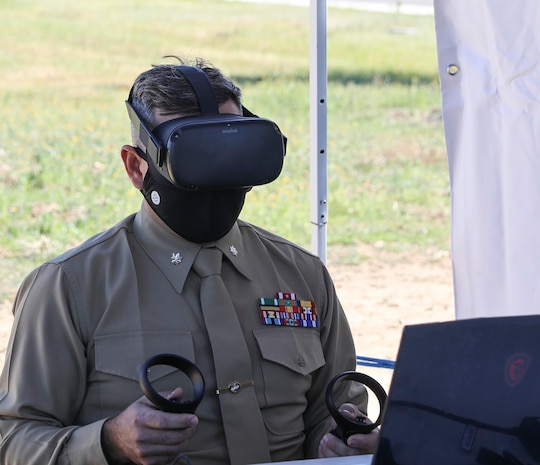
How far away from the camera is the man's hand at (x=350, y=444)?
1993 millimetres

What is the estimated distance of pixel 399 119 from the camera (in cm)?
1229

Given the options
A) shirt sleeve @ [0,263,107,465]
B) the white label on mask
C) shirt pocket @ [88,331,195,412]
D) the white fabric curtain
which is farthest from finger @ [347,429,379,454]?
the white fabric curtain

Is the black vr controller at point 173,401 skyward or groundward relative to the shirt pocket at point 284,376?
skyward

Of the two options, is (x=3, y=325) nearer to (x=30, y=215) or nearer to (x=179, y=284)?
(x=30, y=215)

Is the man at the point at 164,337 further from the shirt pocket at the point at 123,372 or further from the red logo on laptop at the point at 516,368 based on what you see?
the red logo on laptop at the point at 516,368

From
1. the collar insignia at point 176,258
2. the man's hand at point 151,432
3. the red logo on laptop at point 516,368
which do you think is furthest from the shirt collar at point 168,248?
the red logo on laptop at point 516,368

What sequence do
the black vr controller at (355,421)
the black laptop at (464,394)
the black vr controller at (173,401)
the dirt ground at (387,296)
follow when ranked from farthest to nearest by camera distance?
the dirt ground at (387,296)
the black vr controller at (355,421)
the black vr controller at (173,401)
the black laptop at (464,394)

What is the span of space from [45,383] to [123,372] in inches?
6.5

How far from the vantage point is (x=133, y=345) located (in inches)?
86.4

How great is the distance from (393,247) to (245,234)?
6.28 meters

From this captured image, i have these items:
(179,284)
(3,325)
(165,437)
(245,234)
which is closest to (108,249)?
(179,284)

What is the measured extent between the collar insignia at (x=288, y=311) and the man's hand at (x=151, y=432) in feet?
1.66

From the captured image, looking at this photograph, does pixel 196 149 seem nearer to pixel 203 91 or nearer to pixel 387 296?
pixel 203 91

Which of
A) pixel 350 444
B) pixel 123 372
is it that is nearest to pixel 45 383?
pixel 123 372
